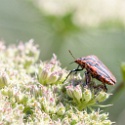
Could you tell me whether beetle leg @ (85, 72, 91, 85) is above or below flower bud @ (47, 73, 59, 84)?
below

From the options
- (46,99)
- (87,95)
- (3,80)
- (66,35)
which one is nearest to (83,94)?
(87,95)

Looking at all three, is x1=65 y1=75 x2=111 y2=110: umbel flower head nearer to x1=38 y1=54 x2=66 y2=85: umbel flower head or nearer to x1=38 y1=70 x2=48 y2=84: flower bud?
x1=38 y1=54 x2=66 y2=85: umbel flower head

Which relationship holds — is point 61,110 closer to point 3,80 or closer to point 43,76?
point 43,76

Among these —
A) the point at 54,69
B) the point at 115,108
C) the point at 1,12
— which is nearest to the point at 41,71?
the point at 54,69

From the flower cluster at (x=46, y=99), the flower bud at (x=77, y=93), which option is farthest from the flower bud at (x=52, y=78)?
the flower bud at (x=77, y=93)

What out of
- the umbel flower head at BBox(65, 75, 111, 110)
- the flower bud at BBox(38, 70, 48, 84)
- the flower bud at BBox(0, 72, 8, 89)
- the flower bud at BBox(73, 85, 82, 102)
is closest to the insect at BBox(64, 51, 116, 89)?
the umbel flower head at BBox(65, 75, 111, 110)

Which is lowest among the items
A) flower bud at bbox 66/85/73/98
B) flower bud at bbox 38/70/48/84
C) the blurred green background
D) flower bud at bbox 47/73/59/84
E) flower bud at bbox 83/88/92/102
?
flower bud at bbox 83/88/92/102

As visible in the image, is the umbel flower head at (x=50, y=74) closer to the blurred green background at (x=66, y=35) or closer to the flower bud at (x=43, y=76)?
the flower bud at (x=43, y=76)
